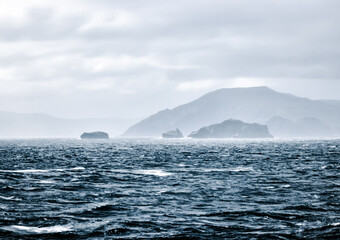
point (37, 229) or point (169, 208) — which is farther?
point (169, 208)

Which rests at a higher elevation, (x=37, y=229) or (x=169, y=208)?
(x=37, y=229)

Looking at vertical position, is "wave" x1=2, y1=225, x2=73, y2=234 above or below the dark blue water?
above

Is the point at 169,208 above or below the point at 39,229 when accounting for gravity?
below

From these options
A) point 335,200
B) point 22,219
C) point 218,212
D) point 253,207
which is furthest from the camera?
point 335,200

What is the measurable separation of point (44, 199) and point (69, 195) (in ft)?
7.94

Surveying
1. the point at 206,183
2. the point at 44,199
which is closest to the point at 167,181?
the point at 206,183

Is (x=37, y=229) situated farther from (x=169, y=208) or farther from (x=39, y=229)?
(x=169, y=208)

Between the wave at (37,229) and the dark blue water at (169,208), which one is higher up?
the wave at (37,229)

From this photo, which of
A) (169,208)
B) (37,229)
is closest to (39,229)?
(37,229)

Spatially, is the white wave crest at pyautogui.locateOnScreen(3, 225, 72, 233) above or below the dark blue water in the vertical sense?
above

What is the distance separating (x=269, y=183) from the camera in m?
37.3

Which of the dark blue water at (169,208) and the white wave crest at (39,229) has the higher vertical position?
the white wave crest at (39,229)

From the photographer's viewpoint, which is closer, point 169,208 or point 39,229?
point 39,229

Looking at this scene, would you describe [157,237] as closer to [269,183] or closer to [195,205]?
[195,205]
